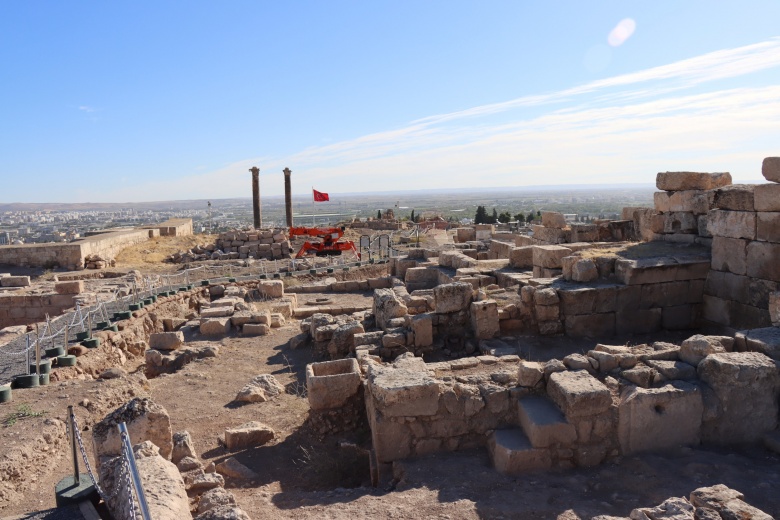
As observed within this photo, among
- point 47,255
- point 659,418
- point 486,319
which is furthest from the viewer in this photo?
point 47,255

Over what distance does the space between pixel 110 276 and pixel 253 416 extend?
572 inches

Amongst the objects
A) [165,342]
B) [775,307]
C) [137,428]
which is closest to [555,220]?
[775,307]

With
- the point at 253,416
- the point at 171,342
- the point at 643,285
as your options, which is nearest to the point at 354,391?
the point at 253,416

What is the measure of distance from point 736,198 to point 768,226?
30.2 inches

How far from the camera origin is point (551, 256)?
426 inches

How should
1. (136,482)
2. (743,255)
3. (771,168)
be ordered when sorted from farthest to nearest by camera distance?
(743,255), (771,168), (136,482)

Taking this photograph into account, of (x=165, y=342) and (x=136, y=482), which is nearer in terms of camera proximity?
(x=136, y=482)

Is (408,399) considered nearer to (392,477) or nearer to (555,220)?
(392,477)

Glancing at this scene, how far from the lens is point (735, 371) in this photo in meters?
5.52

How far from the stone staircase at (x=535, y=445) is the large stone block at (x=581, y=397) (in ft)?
Answer: 0.44

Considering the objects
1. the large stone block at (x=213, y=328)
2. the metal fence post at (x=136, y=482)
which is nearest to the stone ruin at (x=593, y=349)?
the large stone block at (x=213, y=328)

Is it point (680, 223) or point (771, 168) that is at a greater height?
point (771, 168)

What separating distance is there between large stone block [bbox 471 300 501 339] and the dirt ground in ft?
2.73

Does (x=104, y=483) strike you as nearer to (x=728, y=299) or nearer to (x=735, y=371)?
(x=735, y=371)
